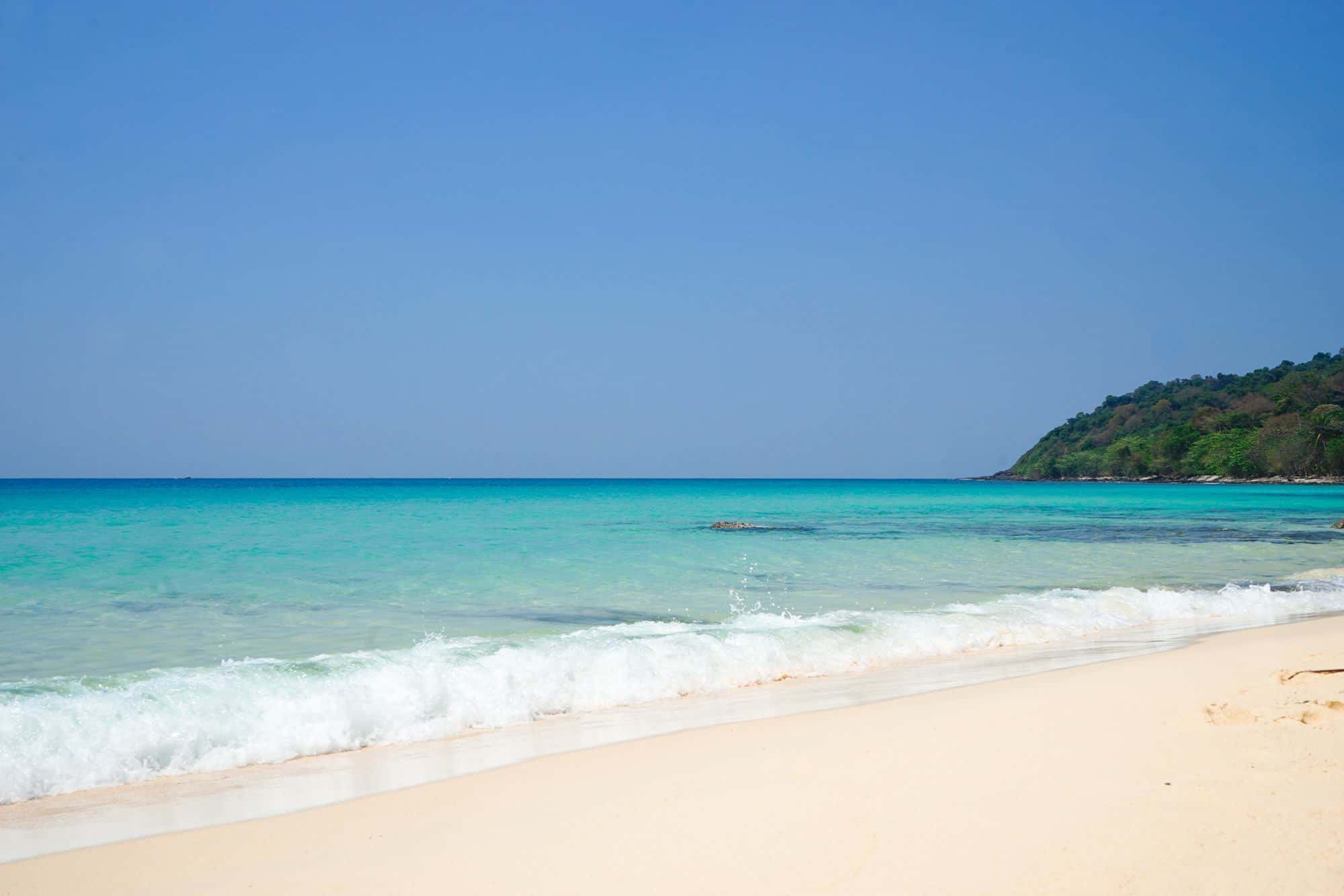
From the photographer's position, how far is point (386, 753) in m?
6.12

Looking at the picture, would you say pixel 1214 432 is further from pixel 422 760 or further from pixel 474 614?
pixel 422 760

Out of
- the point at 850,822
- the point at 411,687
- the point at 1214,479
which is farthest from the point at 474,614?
the point at 1214,479

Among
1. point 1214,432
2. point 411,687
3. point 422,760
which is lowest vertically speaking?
point 422,760

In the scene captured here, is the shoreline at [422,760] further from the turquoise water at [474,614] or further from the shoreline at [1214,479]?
the shoreline at [1214,479]

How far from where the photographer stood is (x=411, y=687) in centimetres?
705

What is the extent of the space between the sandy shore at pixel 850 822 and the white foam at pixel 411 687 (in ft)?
5.09

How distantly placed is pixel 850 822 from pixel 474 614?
26.9 feet

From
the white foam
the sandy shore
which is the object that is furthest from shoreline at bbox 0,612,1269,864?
the sandy shore

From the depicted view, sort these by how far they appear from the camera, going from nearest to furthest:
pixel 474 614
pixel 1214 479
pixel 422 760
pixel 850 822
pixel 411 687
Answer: pixel 850 822
pixel 422 760
pixel 411 687
pixel 474 614
pixel 1214 479

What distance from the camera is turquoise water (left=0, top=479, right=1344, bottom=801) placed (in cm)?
625

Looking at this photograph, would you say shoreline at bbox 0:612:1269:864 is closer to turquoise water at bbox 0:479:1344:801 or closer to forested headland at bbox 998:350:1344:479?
turquoise water at bbox 0:479:1344:801

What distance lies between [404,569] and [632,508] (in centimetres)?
3194

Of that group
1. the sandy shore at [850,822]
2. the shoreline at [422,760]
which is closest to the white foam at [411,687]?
the shoreline at [422,760]

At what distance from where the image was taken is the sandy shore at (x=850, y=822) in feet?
11.6
